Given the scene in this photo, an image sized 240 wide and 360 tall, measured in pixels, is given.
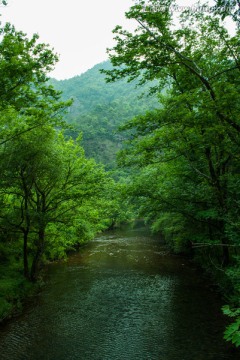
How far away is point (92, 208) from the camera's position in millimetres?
20000

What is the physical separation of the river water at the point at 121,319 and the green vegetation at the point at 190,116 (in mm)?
1764

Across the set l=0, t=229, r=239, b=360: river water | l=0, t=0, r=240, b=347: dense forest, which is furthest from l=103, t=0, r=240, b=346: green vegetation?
l=0, t=229, r=239, b=360: river water

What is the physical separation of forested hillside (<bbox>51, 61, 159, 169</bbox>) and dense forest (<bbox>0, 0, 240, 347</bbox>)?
4796 centimetres

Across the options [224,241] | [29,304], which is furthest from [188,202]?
[29,304]

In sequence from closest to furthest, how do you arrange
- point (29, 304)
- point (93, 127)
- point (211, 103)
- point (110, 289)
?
point (211, 103) → point (29, 304) → point (110, 289) → point (93, 127)

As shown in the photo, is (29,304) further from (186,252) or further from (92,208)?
(186,252)

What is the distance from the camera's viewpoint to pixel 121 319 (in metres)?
12.4

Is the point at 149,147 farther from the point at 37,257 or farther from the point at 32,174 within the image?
the point at 37,257

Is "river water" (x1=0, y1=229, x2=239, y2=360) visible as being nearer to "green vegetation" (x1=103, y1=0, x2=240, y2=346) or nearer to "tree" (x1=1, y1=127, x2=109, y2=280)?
"green vegetation" (x1=103, y1=0, x2=240, y2=346)

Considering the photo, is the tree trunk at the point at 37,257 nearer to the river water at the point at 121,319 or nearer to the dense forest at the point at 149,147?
the dense forest at the point at 149,147

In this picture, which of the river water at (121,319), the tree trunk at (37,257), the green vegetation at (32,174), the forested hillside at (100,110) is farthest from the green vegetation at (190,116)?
the forested hillside at (100,110)

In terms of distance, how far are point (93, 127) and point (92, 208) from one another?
93.9 metres

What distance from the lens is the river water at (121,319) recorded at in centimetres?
967

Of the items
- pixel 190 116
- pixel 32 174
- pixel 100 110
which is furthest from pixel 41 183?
pixel 100 110
